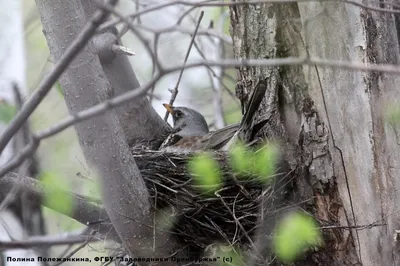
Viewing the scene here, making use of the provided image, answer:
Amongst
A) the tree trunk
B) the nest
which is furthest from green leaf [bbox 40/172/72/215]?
the nest

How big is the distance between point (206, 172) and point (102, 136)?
59cm

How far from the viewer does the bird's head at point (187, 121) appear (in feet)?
16.1

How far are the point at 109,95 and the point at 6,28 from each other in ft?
10.5

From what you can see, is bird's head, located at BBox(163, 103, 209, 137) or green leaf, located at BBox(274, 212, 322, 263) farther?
bird's head, located at BBox(163, 103, 209, 137)

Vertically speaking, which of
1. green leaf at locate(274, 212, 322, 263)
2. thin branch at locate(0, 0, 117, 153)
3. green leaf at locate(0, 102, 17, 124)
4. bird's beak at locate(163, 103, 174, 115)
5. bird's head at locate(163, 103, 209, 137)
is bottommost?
green leaf at locate(274, 212, 322, 263)

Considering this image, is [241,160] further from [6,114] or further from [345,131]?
[6,114]

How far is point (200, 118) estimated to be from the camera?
5070mm

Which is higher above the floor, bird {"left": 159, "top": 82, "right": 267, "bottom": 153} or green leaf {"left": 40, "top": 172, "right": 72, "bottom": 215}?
green leaf {"left": 40, "top": 172, "right": 72, "bottom": 215}

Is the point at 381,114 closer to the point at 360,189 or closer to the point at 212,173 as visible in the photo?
Result: the point at 360,189

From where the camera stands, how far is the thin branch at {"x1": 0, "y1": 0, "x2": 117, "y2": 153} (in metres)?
1.91

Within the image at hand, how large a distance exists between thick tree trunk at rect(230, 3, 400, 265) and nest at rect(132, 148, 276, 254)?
0.89ft

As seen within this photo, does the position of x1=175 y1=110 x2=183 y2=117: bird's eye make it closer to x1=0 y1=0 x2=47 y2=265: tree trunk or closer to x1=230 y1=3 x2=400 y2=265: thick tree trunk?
x1=0 y1=0 x2=47 y2=265: tree trunk

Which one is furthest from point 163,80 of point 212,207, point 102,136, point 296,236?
point 296,236

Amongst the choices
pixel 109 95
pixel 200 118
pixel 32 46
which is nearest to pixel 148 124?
pixel 200 118
